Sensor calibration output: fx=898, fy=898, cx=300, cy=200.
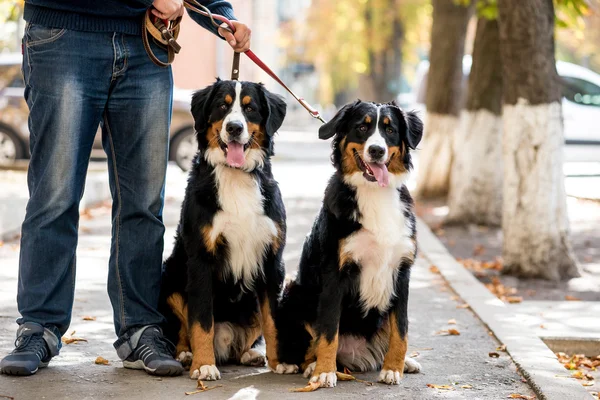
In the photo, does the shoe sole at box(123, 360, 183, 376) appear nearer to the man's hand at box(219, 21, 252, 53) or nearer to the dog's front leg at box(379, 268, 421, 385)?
the dog's front leg at box(379, 268, 421, 385)

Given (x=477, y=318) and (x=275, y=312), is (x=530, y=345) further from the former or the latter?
(x=275, y=312)

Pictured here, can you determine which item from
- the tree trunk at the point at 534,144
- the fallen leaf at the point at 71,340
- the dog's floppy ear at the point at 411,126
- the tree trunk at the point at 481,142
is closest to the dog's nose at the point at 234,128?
the dog's floppy ear at the point at 411,126

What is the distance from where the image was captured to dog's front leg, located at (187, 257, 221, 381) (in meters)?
4.41

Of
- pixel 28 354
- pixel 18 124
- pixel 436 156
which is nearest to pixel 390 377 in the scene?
pixel 28 354

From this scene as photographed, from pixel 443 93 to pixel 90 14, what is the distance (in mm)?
9881

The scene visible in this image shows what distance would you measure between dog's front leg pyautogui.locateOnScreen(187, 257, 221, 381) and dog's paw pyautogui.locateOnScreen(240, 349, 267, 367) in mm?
317

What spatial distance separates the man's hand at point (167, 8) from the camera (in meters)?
4.43

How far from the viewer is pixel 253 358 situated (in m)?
4.74

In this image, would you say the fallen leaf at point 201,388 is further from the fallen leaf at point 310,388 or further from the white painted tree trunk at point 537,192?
the white painted tree trunk at point 537,192

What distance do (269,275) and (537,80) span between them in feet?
13.9

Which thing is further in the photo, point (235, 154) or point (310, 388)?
point (235, 154)

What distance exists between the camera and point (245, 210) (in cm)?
441

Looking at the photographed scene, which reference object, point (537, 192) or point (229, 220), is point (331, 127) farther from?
point (537, 192)

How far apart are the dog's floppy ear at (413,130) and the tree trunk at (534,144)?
349 cm
